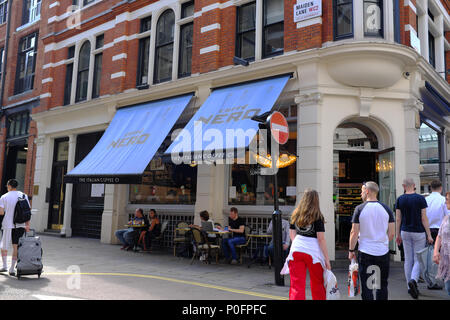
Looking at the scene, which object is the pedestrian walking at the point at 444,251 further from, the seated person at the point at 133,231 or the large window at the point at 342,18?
the seated person at the point at 133,231

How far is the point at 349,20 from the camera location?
33.0 ft

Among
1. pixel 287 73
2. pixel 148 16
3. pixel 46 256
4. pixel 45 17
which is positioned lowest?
pixel 46 256

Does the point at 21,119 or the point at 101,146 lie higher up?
the point at 21,119

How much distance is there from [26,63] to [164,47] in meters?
10.2

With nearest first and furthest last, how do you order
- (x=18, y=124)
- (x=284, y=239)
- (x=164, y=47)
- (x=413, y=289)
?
1. (x=413, y=289)
2. (x=284, y=239)
3. (x=164, y=47)
4. (x=18, y=124)

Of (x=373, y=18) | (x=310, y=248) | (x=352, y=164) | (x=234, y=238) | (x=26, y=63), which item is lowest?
(x=234, y=238)

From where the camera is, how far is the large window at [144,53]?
14352 millimetres

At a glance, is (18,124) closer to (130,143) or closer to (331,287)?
(130,143)

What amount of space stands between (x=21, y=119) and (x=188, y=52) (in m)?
11.1

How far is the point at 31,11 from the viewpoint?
67.3 ft

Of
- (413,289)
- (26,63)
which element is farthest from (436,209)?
(26,63)

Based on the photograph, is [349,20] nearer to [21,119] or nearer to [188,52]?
[188,52]

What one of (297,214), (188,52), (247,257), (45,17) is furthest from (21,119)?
(297,214)
